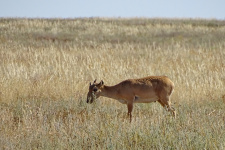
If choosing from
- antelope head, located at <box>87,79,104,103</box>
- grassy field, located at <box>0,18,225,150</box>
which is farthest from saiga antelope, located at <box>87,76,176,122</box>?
grassy field, located at <box>0,18,225,150</box>

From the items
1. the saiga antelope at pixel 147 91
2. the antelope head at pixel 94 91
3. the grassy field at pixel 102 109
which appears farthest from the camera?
the antelope head at pixel 94 91

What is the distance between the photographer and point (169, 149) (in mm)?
5820

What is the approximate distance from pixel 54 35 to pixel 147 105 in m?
22.8

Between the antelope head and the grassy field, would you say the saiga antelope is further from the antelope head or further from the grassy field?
the grassy field

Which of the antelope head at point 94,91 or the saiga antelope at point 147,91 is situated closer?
the saiga antelope at point 147,91

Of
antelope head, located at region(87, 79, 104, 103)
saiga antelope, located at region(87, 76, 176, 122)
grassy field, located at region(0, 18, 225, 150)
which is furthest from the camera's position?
antelope head, located at region(87, 79, 104, 103)

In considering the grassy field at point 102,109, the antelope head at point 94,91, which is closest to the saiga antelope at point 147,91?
the antelope head at point 94,91

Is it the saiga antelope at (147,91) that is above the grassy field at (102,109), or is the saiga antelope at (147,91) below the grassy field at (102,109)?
above

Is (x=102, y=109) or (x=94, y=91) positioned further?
(x=94, y=91)

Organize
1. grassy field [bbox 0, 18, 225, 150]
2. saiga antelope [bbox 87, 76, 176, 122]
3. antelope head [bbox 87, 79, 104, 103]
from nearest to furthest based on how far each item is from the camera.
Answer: grassy field [bbox 0, 18, 225, 150], saiga antelope [bbox 87, 76, 176, 122], antelope head [bbox 87, 79, 104, 103]

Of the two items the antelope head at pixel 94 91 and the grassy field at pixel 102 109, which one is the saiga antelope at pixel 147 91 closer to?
the antelope head at pixel 94 91

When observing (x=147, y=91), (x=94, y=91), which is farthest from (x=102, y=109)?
(x=147, y=91)

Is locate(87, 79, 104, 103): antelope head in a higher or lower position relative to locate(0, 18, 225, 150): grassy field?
higher

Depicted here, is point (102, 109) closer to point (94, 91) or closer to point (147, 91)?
point (94, 91)
